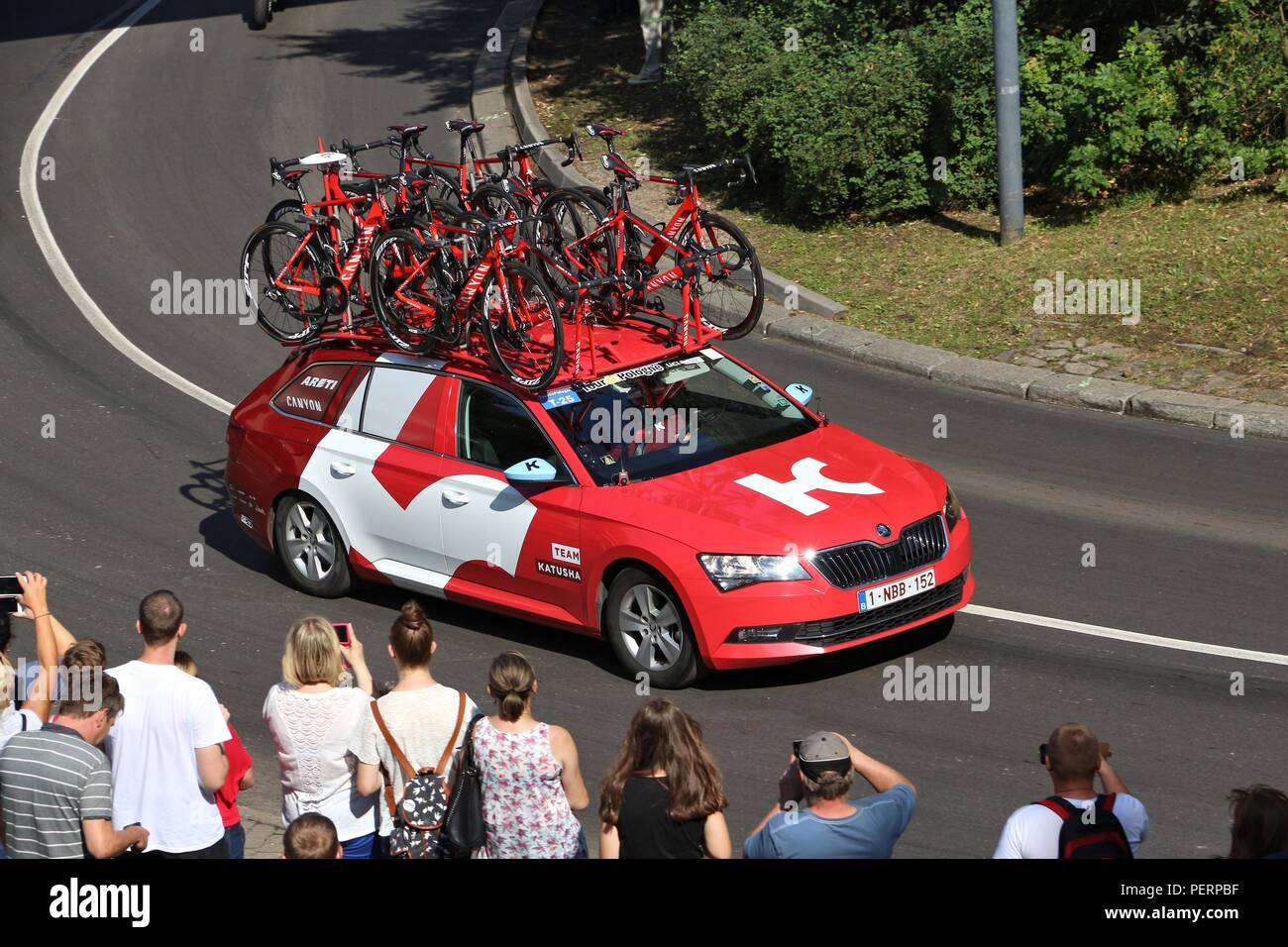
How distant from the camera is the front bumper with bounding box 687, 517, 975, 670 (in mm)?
9180

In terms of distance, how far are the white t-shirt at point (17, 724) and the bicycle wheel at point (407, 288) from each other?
4.70m

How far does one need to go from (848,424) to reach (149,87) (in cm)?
1513

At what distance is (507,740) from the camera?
6430mm

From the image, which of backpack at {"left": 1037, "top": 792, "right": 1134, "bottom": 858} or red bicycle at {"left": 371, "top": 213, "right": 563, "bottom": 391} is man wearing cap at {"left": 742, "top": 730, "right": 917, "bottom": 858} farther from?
red bicycle at {"left": 371, "top": 213, "right": 563, "bottom": 391}

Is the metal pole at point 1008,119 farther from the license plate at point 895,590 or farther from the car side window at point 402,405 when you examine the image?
the license plate at point 895,590

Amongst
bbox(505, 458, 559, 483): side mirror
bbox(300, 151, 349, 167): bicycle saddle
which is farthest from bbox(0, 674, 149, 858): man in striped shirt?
bbox(300, 151, 349, 167): bicycle saddle

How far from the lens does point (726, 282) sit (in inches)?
457

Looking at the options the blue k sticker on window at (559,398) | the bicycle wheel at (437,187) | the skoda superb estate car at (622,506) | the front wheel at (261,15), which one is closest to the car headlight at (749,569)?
the skoda superb estate car at (622,506)

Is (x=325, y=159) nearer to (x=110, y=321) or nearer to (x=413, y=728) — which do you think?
(x=413, y=728)

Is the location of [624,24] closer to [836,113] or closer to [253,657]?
[836,113]

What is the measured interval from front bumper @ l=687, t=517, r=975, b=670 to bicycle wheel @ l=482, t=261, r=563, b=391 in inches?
74.8

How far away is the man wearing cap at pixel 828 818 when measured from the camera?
5.80 meters
